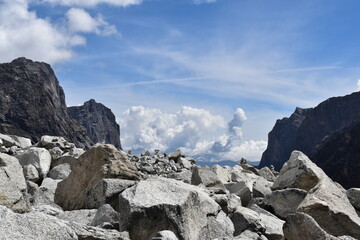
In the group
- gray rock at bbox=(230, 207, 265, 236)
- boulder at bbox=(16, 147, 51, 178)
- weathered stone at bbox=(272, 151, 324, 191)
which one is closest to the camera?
gray rock at bbox=(230, 207, 265, 236)

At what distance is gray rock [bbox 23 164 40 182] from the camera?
53.4 feet

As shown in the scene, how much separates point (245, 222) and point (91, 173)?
215 inches

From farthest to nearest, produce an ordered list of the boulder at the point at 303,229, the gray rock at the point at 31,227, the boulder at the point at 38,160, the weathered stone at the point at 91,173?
1. the boulder at the point at 38,160
2. the weathered stone at the point at 91,173
3. the boulder at the point at 303,229
4. the gray rock at the point at 31,227

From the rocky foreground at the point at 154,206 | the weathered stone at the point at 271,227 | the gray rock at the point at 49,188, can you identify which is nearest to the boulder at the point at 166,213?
the rocky foreground at the point at 154,206

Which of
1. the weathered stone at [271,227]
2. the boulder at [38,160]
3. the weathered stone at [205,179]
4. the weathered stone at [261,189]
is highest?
the boulder at [38,160]

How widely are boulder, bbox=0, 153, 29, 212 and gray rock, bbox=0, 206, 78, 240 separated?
2.54m

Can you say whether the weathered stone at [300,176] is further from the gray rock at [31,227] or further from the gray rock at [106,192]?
the gray rock at [31,227]

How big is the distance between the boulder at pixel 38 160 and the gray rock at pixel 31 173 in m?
0.84

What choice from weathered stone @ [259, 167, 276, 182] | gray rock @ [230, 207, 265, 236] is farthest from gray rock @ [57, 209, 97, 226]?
weathered stone @ [259, 167, 276, 182]

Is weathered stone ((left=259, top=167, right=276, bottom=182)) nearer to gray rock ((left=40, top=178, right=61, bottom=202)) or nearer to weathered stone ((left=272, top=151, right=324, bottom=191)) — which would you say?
weathered stone ((left=272, top=151, right=324, bottom=191))

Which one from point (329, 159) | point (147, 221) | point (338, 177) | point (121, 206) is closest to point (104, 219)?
point (121, 206)

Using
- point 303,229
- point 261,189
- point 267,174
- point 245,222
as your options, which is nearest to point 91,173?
point 245,222

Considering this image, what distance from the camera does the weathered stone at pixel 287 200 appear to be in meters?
13.7

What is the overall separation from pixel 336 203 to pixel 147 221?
6469mm
